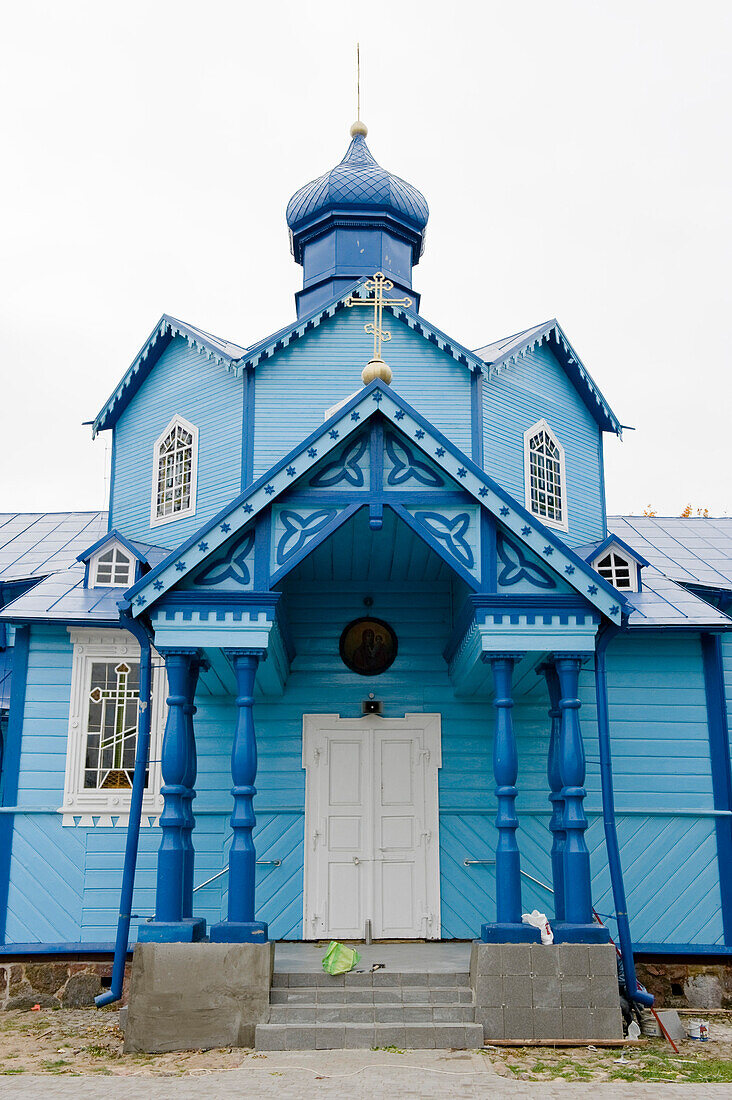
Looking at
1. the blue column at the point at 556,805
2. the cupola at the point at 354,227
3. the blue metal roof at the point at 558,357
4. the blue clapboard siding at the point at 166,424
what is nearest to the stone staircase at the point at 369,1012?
the blue column at the point at 556,805

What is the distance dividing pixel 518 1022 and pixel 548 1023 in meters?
0.23

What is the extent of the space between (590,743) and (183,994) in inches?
210

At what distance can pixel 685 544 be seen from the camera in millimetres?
14523

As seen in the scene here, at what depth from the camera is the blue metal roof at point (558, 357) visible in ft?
44.2

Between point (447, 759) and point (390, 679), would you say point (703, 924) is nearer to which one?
point (447, 759)

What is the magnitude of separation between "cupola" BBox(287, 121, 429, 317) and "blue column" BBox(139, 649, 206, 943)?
807 centimetres

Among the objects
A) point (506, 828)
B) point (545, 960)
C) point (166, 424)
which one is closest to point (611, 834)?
point (506, 828)

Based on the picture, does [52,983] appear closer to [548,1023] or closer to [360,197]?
[548,1023]

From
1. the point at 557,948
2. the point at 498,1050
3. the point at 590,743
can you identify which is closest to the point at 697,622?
the point at 590,743

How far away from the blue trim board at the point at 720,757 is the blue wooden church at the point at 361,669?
34 millimetres

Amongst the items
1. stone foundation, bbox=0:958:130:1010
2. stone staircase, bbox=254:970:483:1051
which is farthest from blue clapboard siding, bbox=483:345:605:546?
stone foundation, bbox=0:958:130:1010

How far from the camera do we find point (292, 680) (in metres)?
11.7

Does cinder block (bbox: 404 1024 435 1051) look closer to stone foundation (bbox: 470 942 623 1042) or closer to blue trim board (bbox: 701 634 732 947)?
stone foundation (bbox: 470 942 623 1042)

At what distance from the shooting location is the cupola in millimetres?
15664
